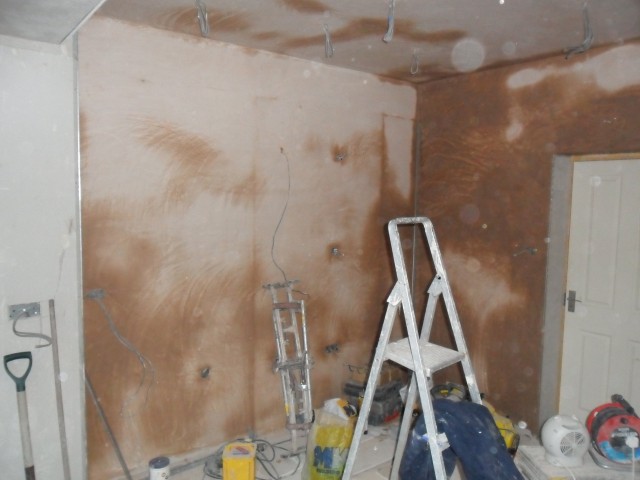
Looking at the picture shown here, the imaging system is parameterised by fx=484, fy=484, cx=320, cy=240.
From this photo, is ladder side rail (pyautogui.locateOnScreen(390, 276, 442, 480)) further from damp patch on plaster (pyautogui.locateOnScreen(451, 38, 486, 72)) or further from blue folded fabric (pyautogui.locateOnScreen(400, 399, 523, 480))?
damp patch on plaster (pyautogui.locateOnScreen(451, 38, 486, 72))

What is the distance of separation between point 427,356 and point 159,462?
1721mm

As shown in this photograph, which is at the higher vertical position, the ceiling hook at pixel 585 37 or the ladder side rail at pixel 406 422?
the ceiling hook at pixel 585 37

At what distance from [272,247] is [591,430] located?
2.22m

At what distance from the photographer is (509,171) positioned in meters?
3.53

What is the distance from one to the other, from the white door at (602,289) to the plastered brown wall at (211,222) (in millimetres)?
1488

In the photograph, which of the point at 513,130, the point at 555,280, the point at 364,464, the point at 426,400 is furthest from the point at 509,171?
the point at 364,464

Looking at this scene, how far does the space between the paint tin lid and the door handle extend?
2830 mm

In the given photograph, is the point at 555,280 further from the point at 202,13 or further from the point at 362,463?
the point at 202,13

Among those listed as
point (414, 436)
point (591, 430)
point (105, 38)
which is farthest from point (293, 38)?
point (591, 430)

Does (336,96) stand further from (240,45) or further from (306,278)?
(306,278)

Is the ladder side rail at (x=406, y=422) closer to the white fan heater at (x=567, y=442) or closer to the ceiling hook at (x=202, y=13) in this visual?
the white fan heater at (x=567, y=442)

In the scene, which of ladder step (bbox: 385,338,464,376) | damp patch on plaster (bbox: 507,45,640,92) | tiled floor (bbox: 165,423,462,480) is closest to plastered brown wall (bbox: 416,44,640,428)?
damp patch on plaster (bbox: 507,45,640,92)

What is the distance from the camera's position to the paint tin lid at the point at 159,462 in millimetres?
2778

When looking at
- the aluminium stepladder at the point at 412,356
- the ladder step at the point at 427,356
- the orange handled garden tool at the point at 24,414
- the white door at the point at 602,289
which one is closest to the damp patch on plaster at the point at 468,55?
the white door at the point at 602,289
